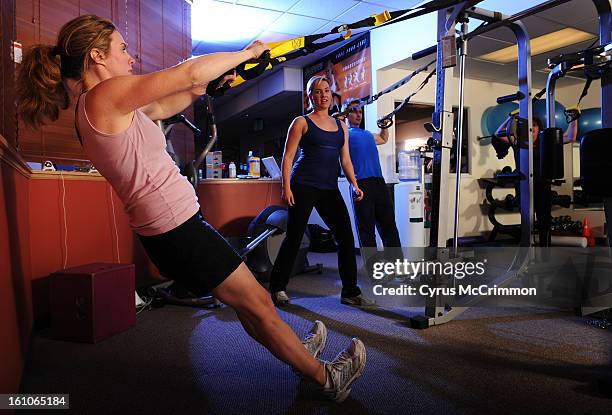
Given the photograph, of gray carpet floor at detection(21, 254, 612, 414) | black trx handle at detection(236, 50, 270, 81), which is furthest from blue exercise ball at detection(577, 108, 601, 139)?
black trx handle at detection(236, 50, 270, 81)

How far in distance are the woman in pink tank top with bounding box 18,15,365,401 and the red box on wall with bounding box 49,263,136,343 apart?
126 centimetres

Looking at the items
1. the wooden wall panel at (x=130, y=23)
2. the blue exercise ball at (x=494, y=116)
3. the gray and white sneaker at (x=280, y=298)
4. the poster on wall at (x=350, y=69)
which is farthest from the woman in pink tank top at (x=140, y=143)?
the blue exercise ball at (x=494, y=116)

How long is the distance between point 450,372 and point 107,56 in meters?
1.76

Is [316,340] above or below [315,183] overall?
below

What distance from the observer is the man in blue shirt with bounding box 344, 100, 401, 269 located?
139 inches

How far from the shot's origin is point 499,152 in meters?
3.39

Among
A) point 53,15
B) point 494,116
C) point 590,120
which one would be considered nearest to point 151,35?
point 53,15

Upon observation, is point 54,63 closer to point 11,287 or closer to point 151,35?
point 11,287

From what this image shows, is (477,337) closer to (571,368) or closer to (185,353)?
(571,368)

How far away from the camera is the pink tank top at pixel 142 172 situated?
1149mm

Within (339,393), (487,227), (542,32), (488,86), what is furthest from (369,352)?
(488,86)

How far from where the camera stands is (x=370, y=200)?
3.56 metres

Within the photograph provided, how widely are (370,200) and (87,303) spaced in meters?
2.24

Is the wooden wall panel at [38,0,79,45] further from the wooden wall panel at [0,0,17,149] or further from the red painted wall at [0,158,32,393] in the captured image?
the red painted wall at [0,158,32,393]
